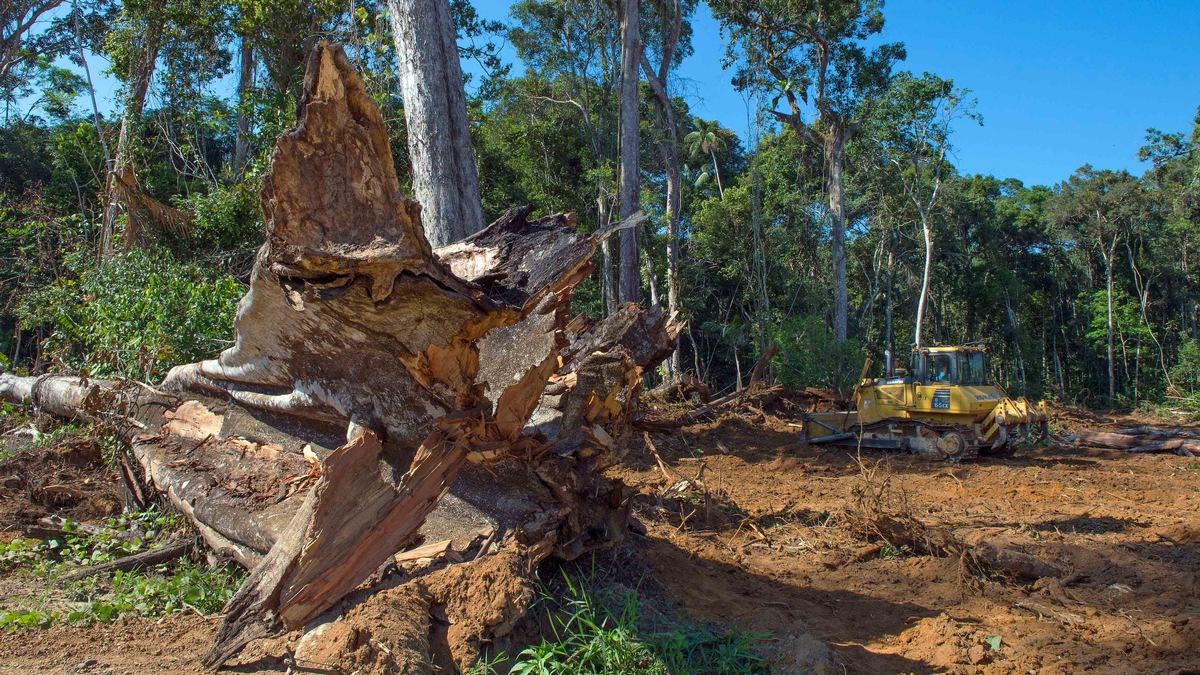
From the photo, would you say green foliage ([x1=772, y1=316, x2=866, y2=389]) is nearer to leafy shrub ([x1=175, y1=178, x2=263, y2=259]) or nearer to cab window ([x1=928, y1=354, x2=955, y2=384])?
cab window ([x1=928, y1=354, x2=955, y2=384])

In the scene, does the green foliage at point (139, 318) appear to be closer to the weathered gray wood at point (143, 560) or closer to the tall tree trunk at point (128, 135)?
the tall tree trunk at point (128, 135)

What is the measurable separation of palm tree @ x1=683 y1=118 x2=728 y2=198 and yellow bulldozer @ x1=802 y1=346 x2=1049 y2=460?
16824 mm

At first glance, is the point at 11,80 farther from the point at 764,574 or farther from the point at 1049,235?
the point at 1049,235

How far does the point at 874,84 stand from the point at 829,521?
898 inches

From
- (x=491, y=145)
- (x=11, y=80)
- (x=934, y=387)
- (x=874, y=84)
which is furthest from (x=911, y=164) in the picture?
(x=11, y=80)

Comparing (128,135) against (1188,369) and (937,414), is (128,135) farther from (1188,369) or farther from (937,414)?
(1188,369)

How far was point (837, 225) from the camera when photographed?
24031mm

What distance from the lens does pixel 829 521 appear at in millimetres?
6598

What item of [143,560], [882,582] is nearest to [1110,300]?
[882,582]

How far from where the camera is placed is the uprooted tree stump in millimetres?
2523

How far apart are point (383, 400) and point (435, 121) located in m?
4.45

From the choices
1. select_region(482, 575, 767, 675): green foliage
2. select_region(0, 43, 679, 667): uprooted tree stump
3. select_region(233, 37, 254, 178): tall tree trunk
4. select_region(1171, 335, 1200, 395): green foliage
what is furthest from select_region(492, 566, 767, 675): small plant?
select_region(1171, 335, 1200, 395): green foliage

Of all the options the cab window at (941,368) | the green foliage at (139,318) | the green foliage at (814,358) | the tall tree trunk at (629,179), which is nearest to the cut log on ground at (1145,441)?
the cab window at (941,368)

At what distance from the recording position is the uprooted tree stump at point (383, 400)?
2.52 m
